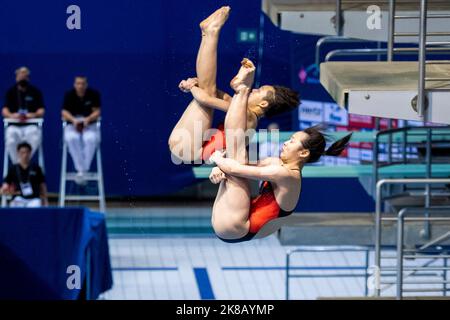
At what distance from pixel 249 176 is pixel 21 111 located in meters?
4.88

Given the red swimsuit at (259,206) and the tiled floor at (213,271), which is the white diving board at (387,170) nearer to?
the tiled floor at (213,271)

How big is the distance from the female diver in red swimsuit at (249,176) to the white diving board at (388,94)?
0.47 m

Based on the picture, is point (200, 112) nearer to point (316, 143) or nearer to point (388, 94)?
point (316, 143)

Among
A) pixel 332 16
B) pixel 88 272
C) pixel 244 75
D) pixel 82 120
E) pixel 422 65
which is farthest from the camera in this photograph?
pixel 88 272

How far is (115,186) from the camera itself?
18.0 feet

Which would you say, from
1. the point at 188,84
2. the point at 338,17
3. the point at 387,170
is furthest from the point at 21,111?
the point at 188,84

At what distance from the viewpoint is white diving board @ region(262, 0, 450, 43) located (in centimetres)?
630

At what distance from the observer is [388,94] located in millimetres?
5043

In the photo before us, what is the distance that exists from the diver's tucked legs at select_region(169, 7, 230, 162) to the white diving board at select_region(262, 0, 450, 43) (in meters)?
1.70

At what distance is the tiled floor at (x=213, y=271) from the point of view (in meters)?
11.4

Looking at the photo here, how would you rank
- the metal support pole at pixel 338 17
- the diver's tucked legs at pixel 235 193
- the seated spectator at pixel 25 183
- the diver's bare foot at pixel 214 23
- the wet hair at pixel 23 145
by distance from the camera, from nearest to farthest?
the diver's tucked legs at pixel 235 193 < the diver's bare foot at pixel 214 23 < the metal support pole at pixel 338 17 < the wet hair at pixel 23 145 < the seated spectator at pixel 25 183

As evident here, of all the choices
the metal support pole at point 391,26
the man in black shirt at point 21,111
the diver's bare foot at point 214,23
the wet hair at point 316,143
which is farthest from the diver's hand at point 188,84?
the man in black shirt at point 21,111
